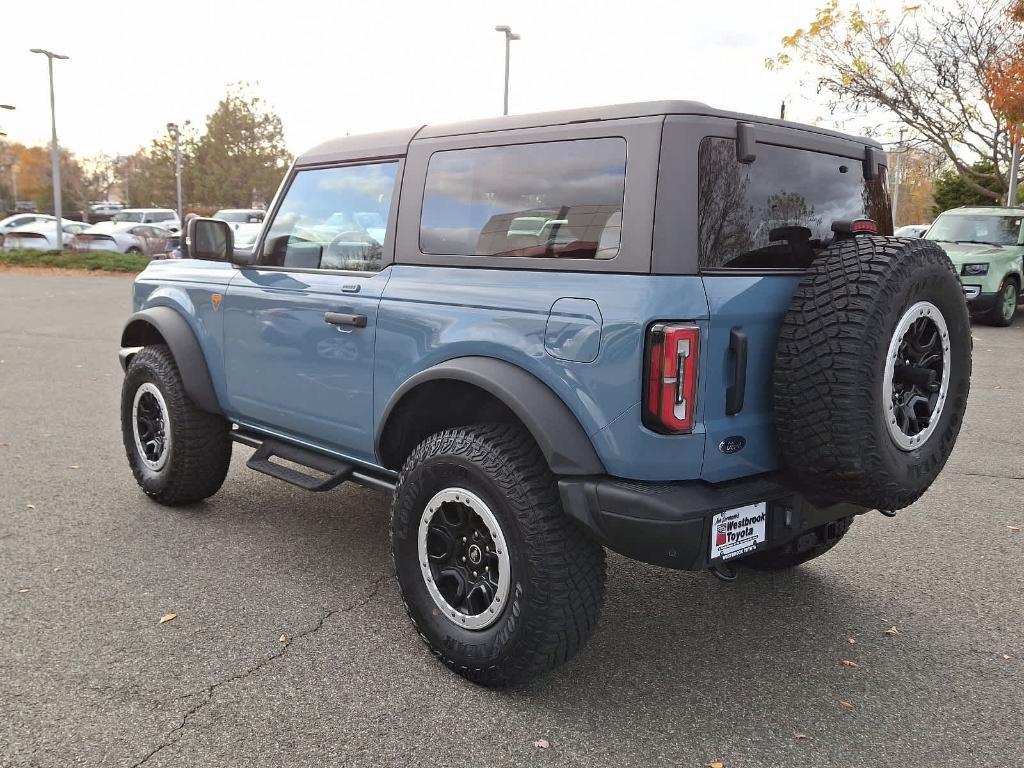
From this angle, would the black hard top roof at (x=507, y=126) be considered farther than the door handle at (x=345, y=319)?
No

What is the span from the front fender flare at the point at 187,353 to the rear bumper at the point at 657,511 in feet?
8.14

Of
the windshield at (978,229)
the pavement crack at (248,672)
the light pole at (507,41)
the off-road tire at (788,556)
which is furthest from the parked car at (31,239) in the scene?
the off-road tire at (788,556)

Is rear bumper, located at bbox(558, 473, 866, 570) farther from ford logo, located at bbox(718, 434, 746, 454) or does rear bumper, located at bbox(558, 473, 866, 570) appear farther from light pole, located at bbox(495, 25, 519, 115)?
light pole, located at bbox(495, 25, 519, 115)

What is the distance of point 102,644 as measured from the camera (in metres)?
3.34

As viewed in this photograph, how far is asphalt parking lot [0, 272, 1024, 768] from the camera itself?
2.77m

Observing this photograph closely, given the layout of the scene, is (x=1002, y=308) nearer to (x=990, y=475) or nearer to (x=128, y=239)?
(x=990, y=475)

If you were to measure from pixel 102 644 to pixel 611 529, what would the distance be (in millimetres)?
2007

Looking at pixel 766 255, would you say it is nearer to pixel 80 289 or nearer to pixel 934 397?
pixel 934 397

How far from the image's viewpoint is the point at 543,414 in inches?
112

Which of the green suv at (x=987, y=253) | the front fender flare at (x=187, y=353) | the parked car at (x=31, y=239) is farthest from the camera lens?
the parked car at (x=31, y=239)

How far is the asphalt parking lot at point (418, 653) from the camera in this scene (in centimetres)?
277

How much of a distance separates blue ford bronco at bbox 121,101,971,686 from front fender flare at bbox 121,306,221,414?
3.98 ft

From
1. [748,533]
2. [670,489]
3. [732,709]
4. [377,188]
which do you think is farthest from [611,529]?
[377,188]

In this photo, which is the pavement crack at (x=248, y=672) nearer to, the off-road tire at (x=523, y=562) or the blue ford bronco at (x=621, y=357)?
the blue ford bronco at (x=621, y=357)
